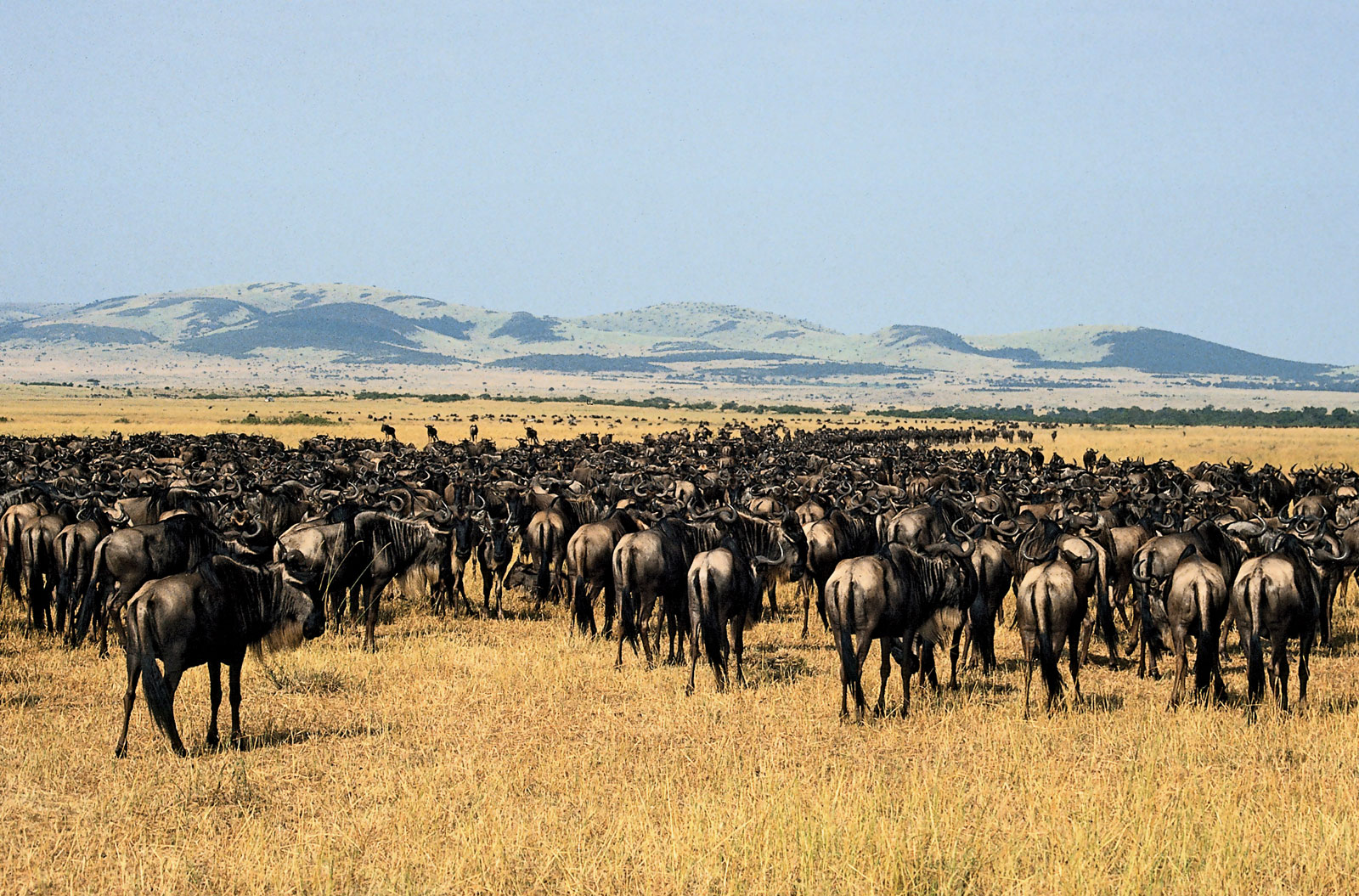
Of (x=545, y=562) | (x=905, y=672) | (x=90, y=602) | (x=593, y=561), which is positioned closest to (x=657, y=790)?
(x=905, y=672)

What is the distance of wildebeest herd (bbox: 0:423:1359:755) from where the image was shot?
33.3 ft

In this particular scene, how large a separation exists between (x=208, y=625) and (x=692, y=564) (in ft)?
15.2

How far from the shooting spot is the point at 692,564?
11.7 m

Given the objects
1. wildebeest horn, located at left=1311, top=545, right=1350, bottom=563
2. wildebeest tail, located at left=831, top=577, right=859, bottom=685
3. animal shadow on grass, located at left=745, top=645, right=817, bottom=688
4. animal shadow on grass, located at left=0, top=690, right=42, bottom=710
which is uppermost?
wildebeest horn, located at left=1311, top=545, right=1350, bottom=563

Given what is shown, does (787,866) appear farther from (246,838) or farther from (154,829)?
(154,829)

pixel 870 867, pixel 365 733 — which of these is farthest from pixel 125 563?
pixel 870 867

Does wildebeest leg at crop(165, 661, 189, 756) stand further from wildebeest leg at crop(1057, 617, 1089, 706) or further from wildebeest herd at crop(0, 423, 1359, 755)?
wildebeest leg at crop(1057, 617, 1089, 706)

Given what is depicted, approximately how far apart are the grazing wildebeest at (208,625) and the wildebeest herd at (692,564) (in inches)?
0.7

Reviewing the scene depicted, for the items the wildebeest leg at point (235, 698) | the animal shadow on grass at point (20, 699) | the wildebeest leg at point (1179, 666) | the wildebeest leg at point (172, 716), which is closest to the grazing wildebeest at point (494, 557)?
the animal shadow on grass at point (20, 699)

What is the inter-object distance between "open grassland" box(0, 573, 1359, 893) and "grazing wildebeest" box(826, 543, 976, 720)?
0.44 metres

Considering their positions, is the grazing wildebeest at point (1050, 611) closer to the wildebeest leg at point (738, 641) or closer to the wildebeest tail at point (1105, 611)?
the wildebeest tail at point (1105, 611)

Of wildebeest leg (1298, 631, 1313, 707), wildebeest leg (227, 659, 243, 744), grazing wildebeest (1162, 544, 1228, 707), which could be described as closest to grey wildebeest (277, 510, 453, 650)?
wildebeest leg (227, 659, 243, 744)

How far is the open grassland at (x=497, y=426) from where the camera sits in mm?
59562

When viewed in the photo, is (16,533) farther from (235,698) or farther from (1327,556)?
(1327,556)
